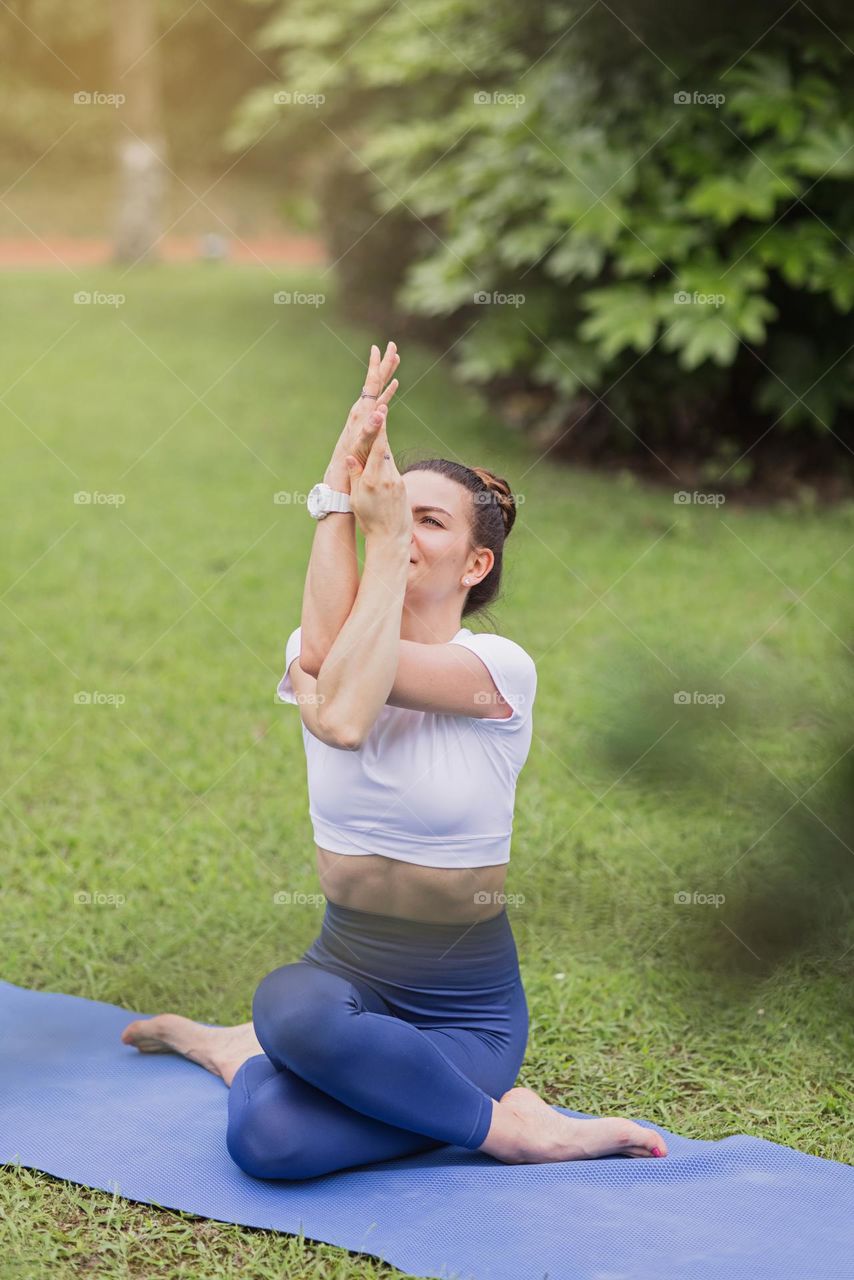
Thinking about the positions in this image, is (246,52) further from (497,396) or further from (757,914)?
(757,914)

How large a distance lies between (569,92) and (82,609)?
9.46 ft

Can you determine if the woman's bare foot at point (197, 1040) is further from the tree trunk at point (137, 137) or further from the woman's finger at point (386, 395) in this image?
the tree trunk at point (137, 137)

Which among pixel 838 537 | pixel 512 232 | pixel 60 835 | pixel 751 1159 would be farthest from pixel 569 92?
pixel 751 1159

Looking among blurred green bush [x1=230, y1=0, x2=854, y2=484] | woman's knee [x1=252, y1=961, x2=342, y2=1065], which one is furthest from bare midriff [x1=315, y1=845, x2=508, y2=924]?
blurred green bush [x1=230, y1=0, x2=854, y2=484]

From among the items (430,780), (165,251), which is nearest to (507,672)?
(430,780)

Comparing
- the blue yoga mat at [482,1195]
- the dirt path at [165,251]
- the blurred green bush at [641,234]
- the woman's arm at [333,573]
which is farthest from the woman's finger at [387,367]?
the dirt path at [165,251]

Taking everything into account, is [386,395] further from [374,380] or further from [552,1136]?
[552,1136]

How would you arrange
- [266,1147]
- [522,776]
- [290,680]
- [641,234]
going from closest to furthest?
[266,1147], [290,680], [522,776], [641,234]

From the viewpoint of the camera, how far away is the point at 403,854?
83.6 inches

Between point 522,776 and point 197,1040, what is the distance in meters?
1.58

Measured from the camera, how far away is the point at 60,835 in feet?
11.5

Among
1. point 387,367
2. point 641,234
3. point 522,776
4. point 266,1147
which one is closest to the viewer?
point 387,367

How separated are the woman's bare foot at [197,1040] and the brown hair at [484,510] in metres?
0.90

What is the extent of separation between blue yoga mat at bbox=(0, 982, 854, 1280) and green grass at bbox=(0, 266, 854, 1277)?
6 centimetres
